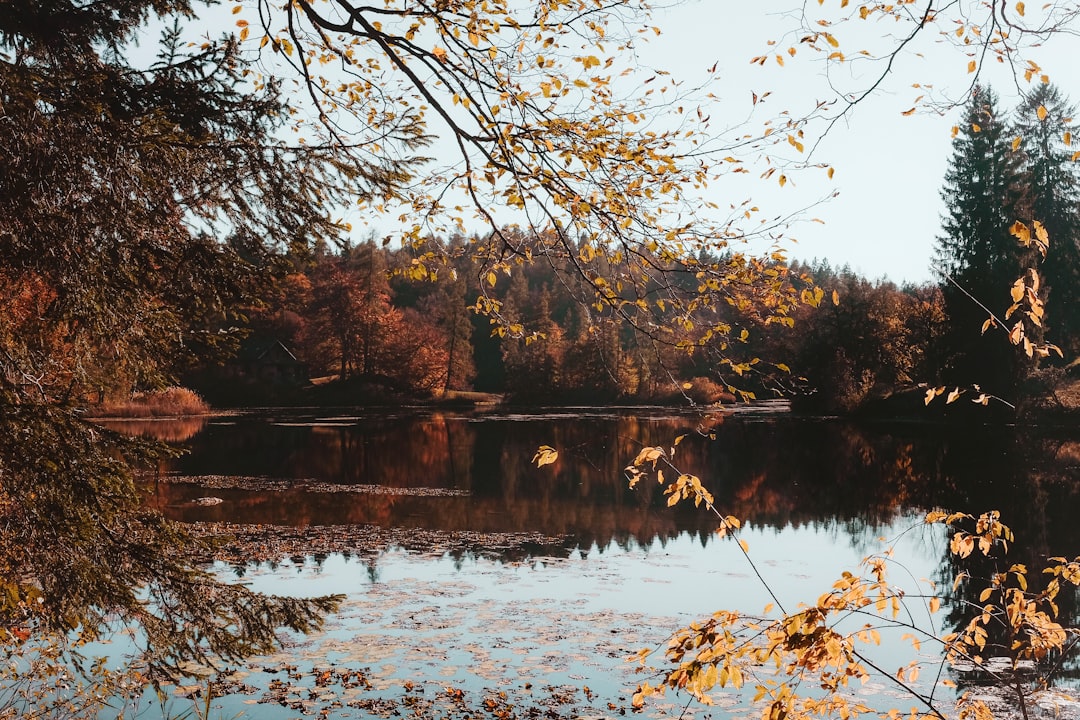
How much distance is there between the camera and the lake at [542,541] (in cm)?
740

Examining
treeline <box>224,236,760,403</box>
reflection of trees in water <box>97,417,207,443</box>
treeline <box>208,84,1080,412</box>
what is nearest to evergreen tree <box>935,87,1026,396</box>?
treeline <box>208,84,1080,412</box>

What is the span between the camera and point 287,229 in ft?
21.0

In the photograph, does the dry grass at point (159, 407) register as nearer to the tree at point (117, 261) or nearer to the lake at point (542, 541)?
the lake at point (542, 541)

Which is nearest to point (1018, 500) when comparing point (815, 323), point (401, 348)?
point (815, 323)

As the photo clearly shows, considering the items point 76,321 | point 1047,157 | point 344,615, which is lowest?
point 344,615

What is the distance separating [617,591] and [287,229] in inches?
252

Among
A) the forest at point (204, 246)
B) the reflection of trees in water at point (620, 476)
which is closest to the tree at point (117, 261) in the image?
the forest at point (204, 246)

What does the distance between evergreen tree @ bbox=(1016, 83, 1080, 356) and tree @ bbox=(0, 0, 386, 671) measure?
1294 inches

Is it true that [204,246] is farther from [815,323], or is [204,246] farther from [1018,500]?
[815,323]

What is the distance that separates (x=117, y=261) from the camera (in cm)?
523

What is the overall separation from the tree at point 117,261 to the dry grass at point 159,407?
2862cm

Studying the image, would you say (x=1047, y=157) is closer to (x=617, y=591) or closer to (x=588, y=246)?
(x=617, y=591)

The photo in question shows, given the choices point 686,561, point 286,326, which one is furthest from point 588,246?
point 286,326

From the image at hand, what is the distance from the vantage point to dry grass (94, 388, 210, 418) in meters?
34.0
